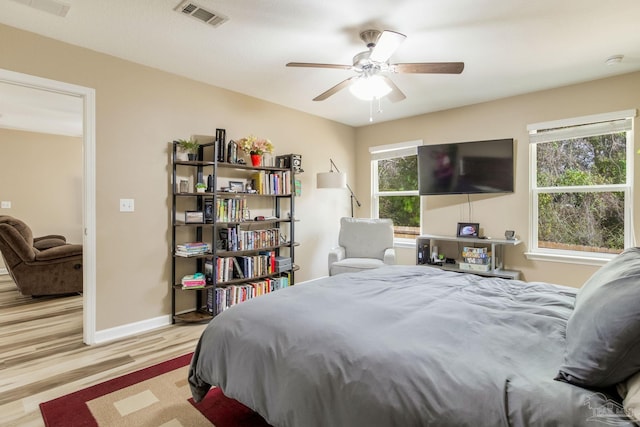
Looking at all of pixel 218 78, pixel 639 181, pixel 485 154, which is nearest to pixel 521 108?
pixel 485 154

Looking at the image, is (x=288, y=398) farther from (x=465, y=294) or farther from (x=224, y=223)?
(x=224, y=223)

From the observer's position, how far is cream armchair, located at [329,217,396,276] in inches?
165

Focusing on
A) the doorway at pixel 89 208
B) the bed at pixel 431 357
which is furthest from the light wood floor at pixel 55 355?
the bed at pixel 431 357

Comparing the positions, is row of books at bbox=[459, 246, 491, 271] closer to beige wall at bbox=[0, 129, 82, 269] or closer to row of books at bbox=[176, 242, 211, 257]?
row of books at bbox=[176, 242, 211, 257]

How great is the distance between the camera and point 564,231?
3.75 m

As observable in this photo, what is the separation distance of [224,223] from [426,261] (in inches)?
105

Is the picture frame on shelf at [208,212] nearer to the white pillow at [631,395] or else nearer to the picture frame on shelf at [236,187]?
the picture frame on shelf at [236,187]

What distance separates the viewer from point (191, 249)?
130 inches

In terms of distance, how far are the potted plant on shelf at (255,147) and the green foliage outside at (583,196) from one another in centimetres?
326

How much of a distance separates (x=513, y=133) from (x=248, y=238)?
3444 millimetres

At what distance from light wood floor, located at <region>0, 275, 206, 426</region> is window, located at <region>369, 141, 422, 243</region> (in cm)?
330

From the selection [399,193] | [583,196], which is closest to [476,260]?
[583,196]

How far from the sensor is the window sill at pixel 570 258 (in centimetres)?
341

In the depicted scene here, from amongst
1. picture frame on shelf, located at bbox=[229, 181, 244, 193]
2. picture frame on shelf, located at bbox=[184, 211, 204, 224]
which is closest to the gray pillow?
picture frame on shelf, located at bbox=[184, 211, 204, 224]
